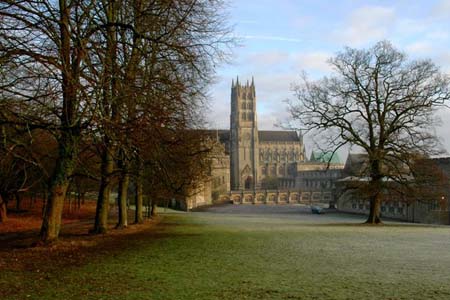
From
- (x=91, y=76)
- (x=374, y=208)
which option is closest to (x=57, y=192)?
(x=91, y=76)

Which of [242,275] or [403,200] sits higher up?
[403,200]

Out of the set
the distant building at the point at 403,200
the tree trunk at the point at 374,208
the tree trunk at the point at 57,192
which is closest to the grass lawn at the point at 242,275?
the tree trunk at the point at 57,192

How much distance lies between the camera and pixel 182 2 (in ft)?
50.6

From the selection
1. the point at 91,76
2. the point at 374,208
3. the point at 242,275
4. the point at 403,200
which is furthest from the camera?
the point at 374,208

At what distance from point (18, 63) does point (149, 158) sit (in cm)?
925

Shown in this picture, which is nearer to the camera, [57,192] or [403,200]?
[57,192]

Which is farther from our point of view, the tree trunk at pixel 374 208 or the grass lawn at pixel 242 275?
the tree trunk at pixel 374 208

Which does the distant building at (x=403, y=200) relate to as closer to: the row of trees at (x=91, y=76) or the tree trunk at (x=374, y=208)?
the tree trunk at (x=374, y=208)

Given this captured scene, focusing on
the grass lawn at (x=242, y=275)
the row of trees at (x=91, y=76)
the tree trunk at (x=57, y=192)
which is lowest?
A: the grass lawn at (x=242, y=275)

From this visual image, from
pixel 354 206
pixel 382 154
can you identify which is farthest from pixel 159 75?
pixel 354 206

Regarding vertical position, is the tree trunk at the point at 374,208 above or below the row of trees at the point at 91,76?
below

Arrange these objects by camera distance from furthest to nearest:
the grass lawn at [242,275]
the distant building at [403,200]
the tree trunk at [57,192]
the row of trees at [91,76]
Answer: the distant building at [403,200], the tree trunk at [57,192], the row of trees at [91,76], the grass lawn at [242,275]

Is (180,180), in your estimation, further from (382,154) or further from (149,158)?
(382,154)

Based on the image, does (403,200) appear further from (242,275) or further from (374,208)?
(242,275)
